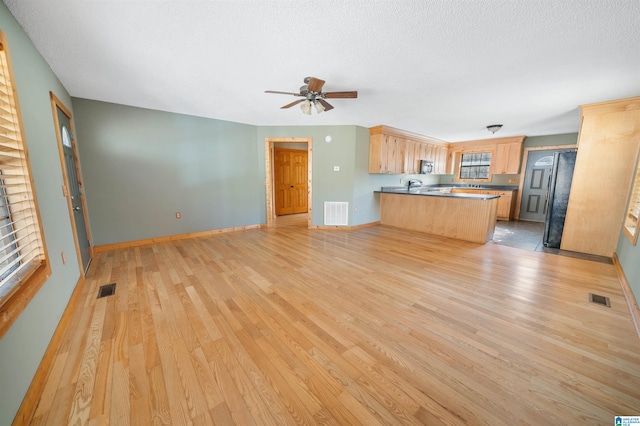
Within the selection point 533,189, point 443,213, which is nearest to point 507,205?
point 533,189

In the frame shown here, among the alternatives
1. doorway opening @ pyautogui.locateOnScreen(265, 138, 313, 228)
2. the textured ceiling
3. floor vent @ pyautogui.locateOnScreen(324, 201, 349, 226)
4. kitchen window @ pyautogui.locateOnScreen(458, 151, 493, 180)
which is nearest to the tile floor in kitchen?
kitchen window @ pyautogui.locateOnScreen(458, 151, 493, 180)

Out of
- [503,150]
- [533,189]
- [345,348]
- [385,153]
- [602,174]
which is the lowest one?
[345,348]

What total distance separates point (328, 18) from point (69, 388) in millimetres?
2914

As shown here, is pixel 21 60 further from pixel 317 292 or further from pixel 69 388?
pixel 317 292

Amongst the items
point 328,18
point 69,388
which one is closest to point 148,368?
point 69,388

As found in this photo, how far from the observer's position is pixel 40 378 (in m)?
1.35

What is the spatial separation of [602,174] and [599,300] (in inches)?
86.9

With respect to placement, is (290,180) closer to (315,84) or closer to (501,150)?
(315,84)

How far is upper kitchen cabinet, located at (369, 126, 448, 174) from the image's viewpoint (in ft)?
17.3

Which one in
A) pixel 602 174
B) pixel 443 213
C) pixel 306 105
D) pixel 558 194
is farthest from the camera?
pixel 443 213

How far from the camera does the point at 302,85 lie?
112 inches

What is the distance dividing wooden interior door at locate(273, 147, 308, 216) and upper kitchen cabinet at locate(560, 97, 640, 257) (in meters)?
5.95

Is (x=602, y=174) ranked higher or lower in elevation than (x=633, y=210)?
higher

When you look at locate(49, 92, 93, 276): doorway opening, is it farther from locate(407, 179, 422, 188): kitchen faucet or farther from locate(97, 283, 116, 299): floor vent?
locate(407, 179, 422, 188): kitchen faucet
